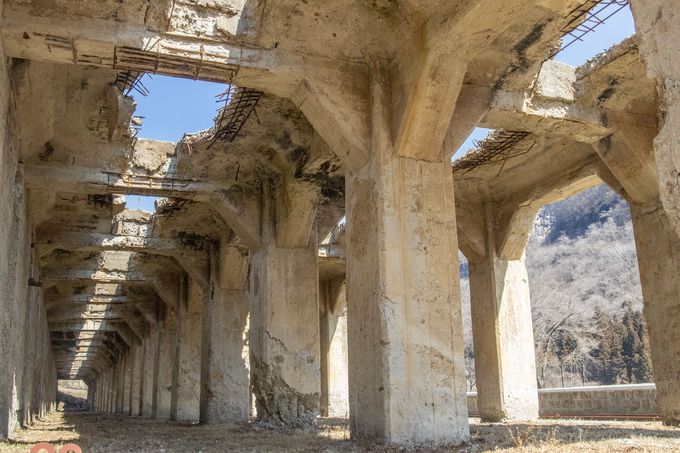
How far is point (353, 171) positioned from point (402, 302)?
1.86 meters

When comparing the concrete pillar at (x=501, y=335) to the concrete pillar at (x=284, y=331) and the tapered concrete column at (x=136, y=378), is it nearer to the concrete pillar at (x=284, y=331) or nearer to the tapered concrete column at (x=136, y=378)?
the concrete pillar at (x=284, y=331)

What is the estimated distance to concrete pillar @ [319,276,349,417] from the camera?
762 inches

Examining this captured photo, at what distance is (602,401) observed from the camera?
1417 cm

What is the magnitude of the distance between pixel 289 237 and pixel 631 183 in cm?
572

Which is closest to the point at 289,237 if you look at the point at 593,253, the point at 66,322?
the point at 66,322

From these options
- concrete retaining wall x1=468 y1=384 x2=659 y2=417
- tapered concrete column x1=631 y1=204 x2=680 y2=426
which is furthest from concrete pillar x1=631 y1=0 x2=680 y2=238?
concrete retaining wall x1=468 y1=384 x2=659 y2=417

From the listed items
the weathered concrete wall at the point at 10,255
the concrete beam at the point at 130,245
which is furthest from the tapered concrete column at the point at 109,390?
the weathered concrete wall at the point at 10,255

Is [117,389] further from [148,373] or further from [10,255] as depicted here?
[10,255]

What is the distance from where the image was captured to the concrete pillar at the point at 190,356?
60.0ft

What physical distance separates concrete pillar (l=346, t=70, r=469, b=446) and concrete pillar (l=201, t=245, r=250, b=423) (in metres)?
7.83

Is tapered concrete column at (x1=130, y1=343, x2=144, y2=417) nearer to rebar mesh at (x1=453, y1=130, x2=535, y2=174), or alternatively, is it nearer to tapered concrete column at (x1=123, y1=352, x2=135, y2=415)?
tapered concrete column at (x1=123, y1=352, x2=135, y2=415)

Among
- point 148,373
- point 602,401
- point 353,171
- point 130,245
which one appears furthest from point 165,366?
point 353,171

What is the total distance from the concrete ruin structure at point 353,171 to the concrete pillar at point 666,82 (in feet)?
0.04

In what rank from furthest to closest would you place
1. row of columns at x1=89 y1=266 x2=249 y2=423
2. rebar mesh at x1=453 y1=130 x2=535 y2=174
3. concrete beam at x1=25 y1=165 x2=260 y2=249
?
row of columns at x1=89 y1=266 x2=249 y2=423, concrete beam at x1=25 y1=165 x2=260 y2=249, rebar mesh at x1=453 y1=130 x2=535 y2=174
